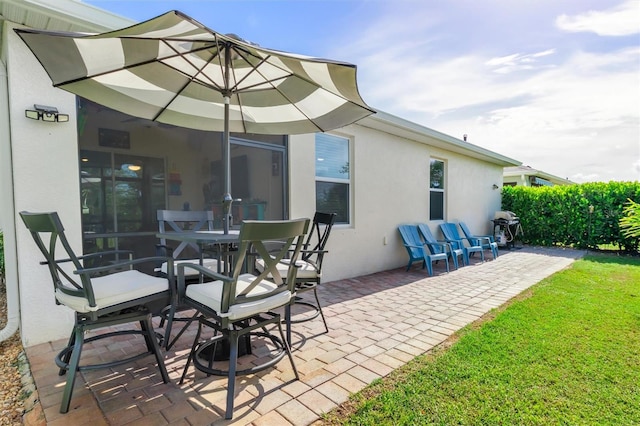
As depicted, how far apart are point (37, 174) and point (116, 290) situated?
1.67 meters

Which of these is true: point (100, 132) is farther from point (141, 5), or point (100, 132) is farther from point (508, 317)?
point (508, 317)

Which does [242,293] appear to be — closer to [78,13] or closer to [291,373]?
[291,373]

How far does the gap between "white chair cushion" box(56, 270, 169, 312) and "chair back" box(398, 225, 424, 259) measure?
4947 millimetres

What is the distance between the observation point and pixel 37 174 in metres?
2.76

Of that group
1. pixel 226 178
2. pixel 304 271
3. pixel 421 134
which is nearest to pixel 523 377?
pixel 304 271

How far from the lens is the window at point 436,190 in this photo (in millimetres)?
7934

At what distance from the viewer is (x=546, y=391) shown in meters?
2.06

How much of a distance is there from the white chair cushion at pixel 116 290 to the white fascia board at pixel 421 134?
11.1 ft

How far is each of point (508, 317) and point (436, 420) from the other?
88.3 inches

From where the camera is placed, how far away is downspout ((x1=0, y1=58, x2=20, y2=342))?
109 inches

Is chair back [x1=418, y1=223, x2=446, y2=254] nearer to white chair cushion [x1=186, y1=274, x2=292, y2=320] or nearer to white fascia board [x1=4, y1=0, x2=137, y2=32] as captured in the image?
white chair cushion [x1=186, y1=274, x2=292, y2=320]

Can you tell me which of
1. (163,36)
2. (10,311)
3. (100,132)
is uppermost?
(163,36)

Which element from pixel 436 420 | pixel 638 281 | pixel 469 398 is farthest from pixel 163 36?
pixel 638 281

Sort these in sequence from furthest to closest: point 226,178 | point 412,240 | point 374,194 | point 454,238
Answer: point 454,238, point 412,240, point 374,194, point 226,178
